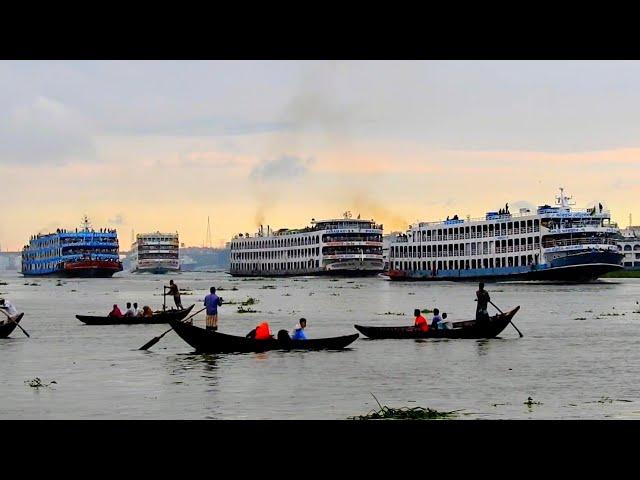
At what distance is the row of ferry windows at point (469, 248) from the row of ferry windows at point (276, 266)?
977 inches

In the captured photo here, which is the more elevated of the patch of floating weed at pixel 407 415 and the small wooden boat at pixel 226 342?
the small wooden boat at pixel 226 342

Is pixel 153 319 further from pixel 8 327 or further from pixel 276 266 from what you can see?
pixel 276 266

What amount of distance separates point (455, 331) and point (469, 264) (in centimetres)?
8988

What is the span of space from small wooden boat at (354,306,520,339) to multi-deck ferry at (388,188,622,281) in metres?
70.3

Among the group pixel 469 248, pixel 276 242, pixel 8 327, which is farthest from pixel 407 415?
pixel 276 242

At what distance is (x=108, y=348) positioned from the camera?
33.6 metres

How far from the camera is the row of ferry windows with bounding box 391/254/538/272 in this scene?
113 metres

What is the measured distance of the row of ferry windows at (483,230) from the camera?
371 ft

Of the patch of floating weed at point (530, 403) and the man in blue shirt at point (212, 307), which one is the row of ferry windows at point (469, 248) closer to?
the man in blue shirt at point (212, 307)

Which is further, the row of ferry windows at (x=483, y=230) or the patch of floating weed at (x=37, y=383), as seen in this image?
the row of ferry windows at (x=483, y=230)

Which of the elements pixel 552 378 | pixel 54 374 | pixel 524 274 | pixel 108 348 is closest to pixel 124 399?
pixel 54 374

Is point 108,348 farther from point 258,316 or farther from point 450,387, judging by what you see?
point 258,316

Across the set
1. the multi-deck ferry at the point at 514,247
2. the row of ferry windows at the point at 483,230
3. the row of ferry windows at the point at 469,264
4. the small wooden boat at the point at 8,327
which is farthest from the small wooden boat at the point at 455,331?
the row of ferry windows at the point at 469,264
